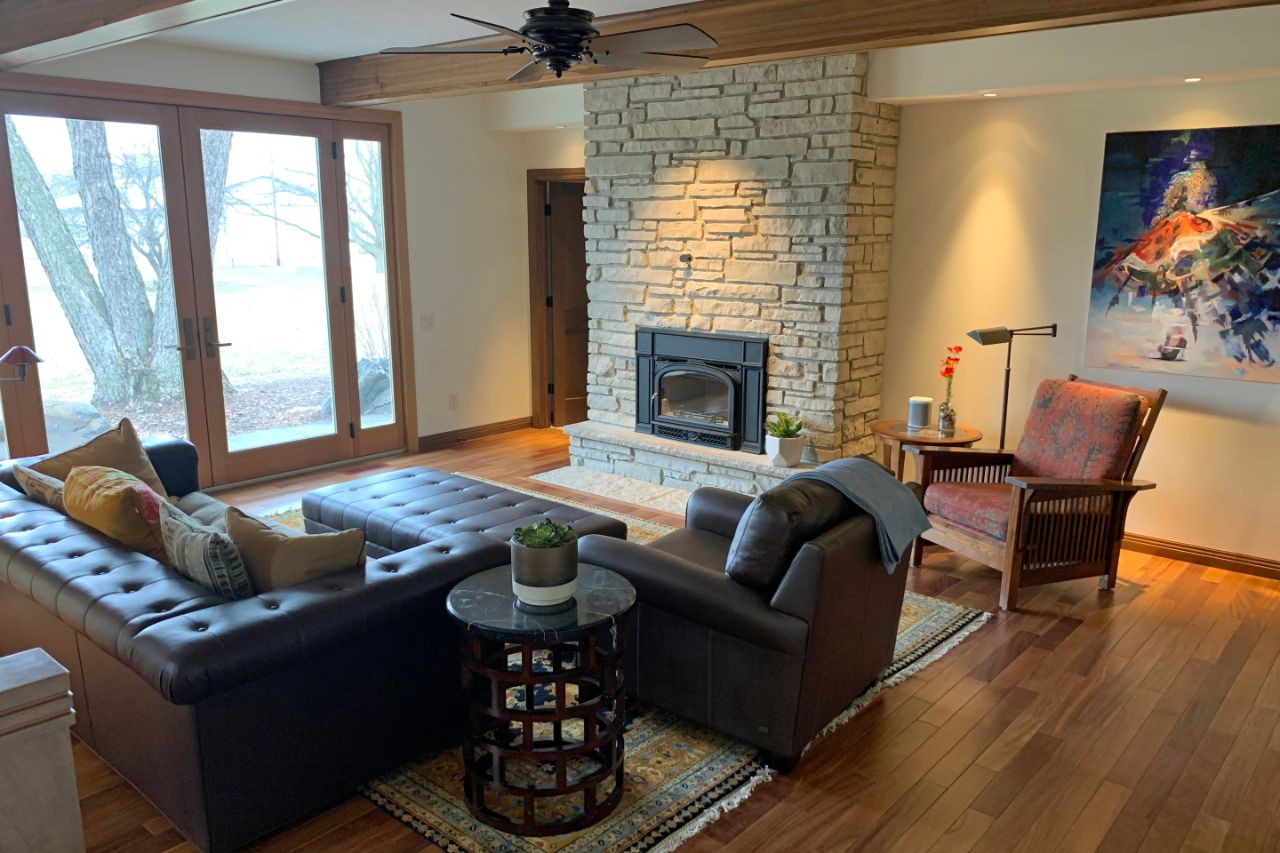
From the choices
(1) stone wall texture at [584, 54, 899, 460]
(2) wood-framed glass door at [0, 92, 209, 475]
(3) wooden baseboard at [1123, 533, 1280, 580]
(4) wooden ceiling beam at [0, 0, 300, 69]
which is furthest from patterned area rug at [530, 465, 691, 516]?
(4) wooden ceiling beam at [0, 0, 300, 69]

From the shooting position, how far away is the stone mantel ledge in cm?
555

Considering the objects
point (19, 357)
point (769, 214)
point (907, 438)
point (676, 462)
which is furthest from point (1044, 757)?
point (19, 357)

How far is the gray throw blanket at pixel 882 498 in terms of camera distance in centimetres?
295

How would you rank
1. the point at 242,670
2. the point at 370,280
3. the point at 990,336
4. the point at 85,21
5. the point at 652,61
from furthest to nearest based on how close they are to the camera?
the point at 370,280, the point at 990,336, the point at 85,21, the point at 652,61, the point at 242,670

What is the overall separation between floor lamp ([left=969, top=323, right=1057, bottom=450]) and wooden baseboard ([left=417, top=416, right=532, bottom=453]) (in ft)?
13.1

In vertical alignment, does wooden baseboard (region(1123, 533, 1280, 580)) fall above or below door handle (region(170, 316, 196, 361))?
below

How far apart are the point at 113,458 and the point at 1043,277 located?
4.59 m

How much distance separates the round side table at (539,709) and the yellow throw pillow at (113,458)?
5.93 feet

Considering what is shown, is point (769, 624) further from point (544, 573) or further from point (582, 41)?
point (582, 41)

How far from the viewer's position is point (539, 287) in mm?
7586

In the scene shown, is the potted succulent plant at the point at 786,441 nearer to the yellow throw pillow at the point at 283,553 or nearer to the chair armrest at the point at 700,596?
the chair armrest at the point at 700,596

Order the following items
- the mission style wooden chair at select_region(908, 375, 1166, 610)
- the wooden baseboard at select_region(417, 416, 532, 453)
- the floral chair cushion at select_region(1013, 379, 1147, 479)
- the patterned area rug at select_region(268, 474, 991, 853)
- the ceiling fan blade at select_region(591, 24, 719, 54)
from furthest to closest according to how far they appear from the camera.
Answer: the wooden baseboard at select_region(417, 416, 532, 453) → the floral chair cushion at select_region(1013, 379, 1147, 479) → the mission style wooden chair at select_region(908, 375, 1166, 610) → the ceiling fan blade at select_region(591, 24, 719, 54) → the patterned area rug at select_region(268, 474, 991, 853)

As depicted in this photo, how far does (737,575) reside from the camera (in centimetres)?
283

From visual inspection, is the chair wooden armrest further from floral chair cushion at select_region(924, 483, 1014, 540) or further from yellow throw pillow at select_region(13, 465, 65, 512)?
yellow throw pillow at select_region(13, 465, 65, 512)
